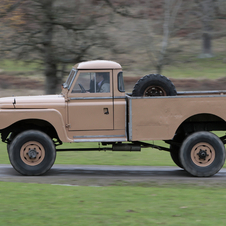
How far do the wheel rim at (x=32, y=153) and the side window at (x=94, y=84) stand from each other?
131cm

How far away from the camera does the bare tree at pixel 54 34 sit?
15.1m

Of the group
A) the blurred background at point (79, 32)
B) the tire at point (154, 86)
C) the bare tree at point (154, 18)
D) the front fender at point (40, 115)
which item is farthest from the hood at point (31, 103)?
the bare tree at point (154, 18)

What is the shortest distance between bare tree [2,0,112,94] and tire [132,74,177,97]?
6.66 metres

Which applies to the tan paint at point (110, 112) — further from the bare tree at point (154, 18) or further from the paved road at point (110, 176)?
the bare tree at point (154, 18)

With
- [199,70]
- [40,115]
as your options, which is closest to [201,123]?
[40,115]

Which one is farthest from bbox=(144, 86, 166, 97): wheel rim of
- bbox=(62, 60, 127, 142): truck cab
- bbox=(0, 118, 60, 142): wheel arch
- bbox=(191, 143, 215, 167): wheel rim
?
bbox=(0, 118, 60, 142): wheel arch

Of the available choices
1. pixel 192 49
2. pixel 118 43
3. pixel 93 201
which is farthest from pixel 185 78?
pixel 93 201

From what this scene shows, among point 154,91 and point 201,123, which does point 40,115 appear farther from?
point 201,123

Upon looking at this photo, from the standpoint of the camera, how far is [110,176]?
881cm

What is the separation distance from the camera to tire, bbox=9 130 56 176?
8484 mm

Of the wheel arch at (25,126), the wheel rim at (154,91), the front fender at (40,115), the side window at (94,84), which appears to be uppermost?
the side window at (94,84)

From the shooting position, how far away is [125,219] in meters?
5.36

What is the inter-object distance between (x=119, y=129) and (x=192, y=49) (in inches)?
867

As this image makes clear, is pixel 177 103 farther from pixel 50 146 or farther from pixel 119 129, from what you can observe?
pixel 50 146
